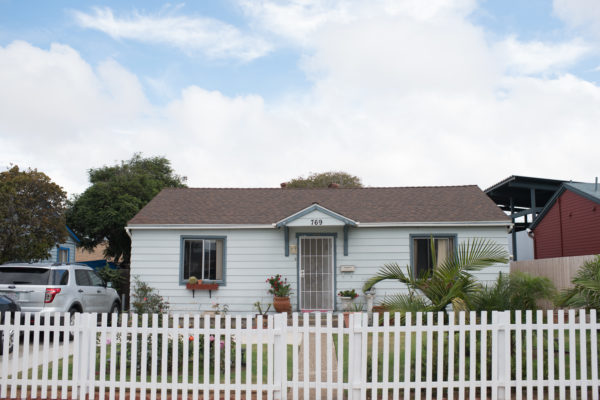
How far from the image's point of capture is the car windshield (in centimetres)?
1112

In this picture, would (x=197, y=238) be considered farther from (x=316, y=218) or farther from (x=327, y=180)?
(x=327, y=180)

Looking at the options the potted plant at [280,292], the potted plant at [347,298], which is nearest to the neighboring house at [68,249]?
the potted plant at [280,292]

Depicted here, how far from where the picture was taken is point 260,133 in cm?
2262

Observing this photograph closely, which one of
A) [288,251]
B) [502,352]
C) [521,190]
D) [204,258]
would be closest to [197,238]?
[204,258]

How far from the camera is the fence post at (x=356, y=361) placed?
6.32 m

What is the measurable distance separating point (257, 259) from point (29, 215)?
7.27m

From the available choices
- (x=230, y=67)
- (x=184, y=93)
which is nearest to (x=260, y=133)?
(x=184, y=93)

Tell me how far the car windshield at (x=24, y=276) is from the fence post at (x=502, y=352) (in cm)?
893

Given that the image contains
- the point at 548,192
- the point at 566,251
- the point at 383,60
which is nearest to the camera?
the point at 383,60

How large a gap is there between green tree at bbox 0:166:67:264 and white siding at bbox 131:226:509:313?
3798 millimetres

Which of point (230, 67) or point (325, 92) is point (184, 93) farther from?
point (325, 92)

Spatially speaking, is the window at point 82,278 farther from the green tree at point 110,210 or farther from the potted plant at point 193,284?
the green tree at point 110,210

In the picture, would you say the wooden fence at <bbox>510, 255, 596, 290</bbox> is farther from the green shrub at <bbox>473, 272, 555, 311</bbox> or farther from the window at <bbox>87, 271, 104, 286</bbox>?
the window at <bbox>87, 271, 104, 286</bbox>

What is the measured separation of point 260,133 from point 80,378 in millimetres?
16901
